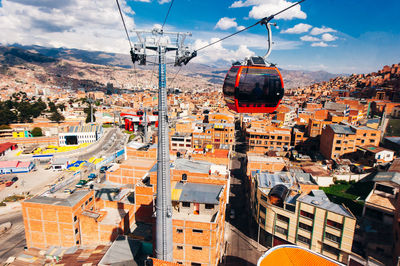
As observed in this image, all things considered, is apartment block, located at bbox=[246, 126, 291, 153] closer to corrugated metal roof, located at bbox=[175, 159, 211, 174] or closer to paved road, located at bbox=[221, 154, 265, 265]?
paved road, located at bbox=[221, 154, 265, 265]

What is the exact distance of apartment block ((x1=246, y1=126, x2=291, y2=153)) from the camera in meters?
36.7

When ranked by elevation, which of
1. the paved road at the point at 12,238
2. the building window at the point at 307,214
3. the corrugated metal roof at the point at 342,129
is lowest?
the paved road at the point at 12,238

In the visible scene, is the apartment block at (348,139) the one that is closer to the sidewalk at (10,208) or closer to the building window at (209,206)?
the building window at (209,206)

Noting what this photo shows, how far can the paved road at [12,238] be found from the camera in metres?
19.1

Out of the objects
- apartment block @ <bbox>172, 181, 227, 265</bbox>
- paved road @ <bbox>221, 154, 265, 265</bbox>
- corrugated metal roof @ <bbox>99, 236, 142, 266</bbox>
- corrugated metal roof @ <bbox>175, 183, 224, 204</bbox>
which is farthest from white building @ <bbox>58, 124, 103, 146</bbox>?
apartment block @ <bbox>172, 181, 227, 265</bbox>

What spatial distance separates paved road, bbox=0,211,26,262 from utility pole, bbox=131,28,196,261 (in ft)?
54.7

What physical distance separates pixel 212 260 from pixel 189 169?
826 centimetres

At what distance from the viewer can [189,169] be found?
67.1ft

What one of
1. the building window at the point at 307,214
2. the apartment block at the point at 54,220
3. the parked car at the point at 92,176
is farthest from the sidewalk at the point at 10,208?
the building window at the point at 307,214

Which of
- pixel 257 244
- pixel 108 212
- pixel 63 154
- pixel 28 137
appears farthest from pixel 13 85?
pixel 257 244

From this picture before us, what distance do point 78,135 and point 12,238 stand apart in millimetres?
29403

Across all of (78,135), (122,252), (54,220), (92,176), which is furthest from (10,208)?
(78,135)

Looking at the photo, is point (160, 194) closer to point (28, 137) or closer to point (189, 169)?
point (189, 169)

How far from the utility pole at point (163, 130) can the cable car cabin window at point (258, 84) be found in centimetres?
219
